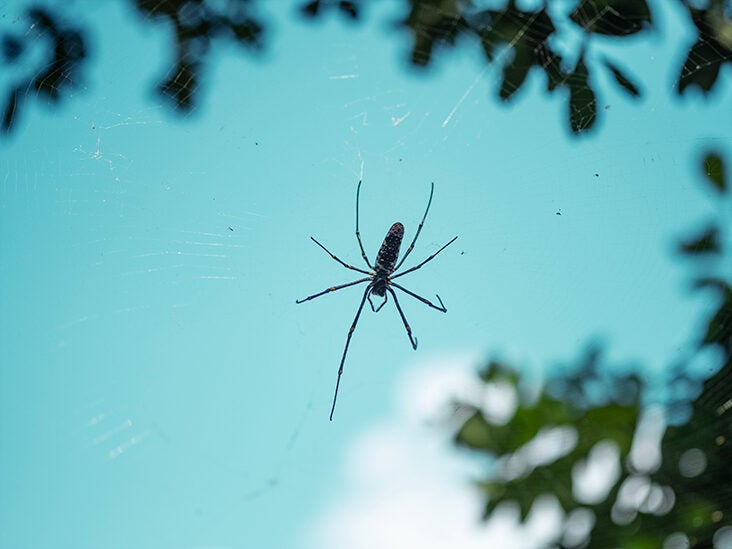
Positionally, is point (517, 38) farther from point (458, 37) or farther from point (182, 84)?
point (182, 84)

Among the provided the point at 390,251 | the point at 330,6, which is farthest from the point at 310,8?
the point at 390,251

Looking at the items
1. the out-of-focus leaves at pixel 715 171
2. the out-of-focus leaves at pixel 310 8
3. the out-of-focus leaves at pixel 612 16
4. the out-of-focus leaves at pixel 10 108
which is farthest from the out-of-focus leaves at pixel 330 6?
the out-of-focus leaves at pixel 715 171

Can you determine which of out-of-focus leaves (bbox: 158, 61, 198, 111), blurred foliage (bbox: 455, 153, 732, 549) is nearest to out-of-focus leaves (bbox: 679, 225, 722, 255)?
blurred foliage (bbox: 455, 153, 732, 549)

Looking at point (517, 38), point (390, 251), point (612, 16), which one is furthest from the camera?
point (390, 251)

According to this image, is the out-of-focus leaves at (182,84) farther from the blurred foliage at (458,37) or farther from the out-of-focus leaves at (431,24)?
the out-of-focus leaves at (431,24)

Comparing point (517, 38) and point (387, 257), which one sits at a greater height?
point (517, 38)

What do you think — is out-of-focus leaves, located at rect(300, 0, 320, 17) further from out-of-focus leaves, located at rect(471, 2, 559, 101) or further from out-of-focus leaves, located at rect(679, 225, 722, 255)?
out-of-focus leaves, located at rect(679, 225, 722, 255)

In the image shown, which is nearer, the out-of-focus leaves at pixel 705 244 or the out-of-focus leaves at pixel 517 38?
the out-of-focus leaves at pixel 517 38
